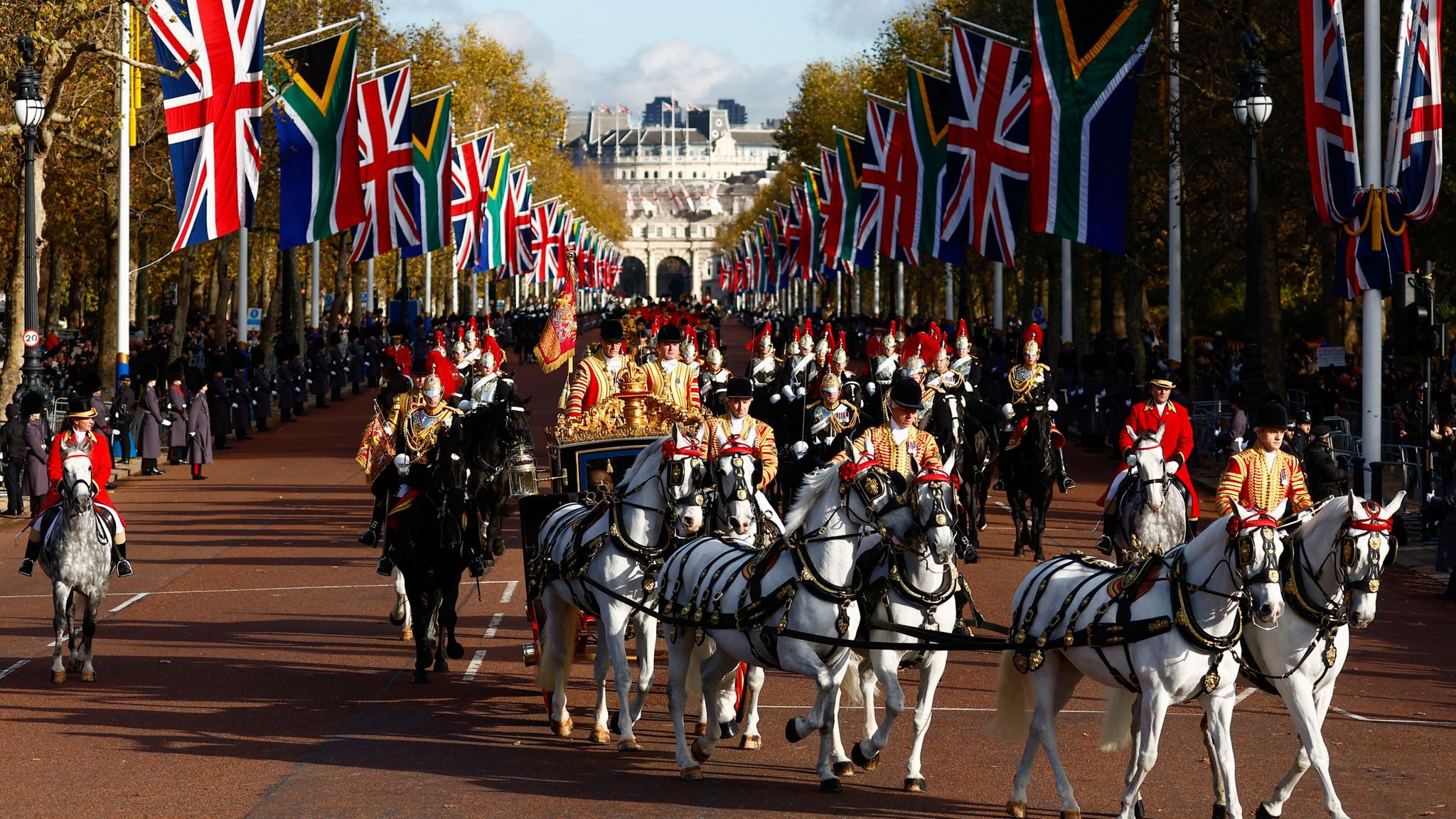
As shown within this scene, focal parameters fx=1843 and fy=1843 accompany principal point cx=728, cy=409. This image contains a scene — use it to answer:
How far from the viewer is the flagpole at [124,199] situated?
2661cm

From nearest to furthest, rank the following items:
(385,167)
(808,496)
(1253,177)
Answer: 1. (808,496)
2. (1253,177)
3. (385,167)

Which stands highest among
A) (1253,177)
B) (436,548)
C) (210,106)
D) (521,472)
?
(210,106)

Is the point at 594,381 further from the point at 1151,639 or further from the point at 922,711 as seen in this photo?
the point at 1151,639

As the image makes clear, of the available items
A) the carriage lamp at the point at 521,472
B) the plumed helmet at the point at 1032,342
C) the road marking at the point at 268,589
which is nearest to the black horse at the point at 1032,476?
the plumed helmet at the point at 1032,342

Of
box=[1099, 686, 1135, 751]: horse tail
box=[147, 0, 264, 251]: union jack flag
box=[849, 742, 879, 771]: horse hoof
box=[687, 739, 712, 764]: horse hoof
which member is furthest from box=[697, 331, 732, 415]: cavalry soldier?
box=[1099, 686, 1135, 751]: horse tail

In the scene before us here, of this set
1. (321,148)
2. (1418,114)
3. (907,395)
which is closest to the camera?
(907,395)

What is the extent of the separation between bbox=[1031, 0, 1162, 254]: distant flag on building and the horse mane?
52.2 feet

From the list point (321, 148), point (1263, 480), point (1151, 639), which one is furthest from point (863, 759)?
point (321, 148)

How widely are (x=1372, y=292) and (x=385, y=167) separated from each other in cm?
1939

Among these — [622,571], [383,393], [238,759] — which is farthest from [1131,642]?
[383,393]

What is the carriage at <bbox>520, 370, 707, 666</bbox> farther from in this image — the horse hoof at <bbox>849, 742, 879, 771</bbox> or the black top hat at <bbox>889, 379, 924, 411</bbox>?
the horse hoof at <bbox>849, 742, 879, 771</bbox>

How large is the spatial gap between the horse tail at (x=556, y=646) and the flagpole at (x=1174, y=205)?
19.4 metres

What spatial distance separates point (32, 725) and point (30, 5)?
18912mm

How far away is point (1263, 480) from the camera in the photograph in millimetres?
11062
